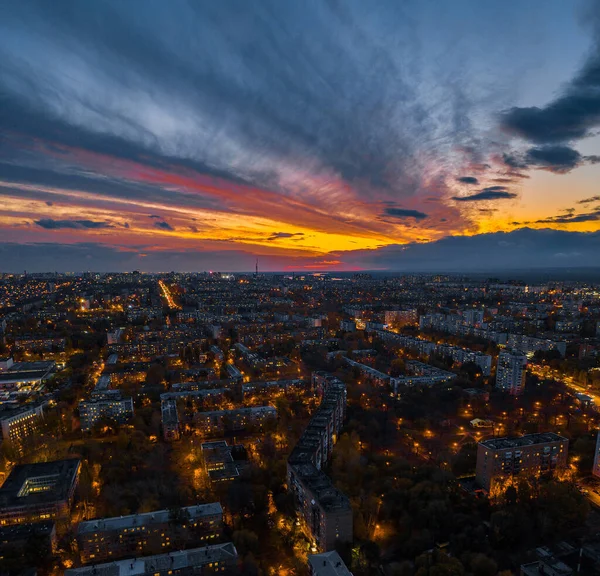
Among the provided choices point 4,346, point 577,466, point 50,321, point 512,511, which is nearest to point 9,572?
point 512,511

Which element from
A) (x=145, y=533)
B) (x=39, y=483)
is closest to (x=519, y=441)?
(x=145, y=533)

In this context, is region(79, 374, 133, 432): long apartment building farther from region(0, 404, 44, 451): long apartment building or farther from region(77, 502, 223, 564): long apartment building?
region(77, 502, 223, 564): long apartment building

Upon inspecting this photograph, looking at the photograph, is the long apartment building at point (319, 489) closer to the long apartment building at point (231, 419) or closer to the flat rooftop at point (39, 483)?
the long apartment building at point (231, 419)

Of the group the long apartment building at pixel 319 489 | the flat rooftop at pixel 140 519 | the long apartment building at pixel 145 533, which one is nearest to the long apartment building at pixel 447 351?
the long apartment building at pixel 319 489

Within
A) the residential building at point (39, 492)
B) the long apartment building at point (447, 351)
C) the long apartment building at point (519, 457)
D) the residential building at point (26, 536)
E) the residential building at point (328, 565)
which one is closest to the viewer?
the residential building at point (328, 565)

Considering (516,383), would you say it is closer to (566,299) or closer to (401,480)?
(401,480)

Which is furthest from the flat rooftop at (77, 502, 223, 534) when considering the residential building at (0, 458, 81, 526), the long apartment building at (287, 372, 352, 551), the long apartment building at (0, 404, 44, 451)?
the long apartment building at (0, 404, 44, 451)
